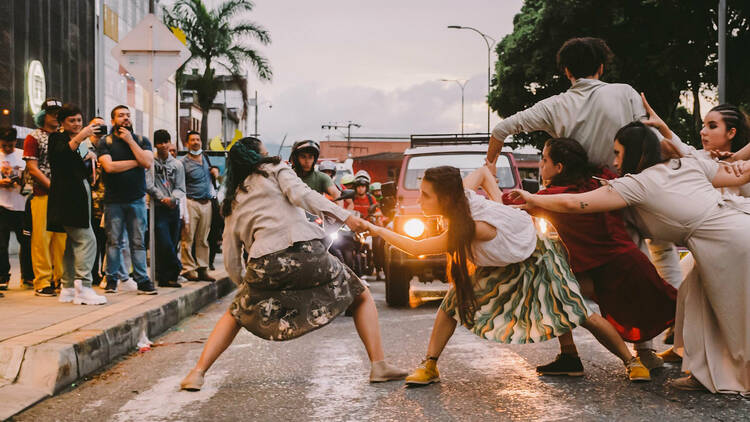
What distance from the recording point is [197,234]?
10.0 metres

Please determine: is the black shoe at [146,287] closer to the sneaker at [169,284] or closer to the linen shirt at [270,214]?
the sneaker at [169,284]

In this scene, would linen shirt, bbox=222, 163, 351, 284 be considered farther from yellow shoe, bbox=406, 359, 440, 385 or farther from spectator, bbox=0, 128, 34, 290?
spectator, bbox=0, 128, 34, 290

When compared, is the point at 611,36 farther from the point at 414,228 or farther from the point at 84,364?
the point at 84,364

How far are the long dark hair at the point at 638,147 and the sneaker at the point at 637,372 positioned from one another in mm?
1142

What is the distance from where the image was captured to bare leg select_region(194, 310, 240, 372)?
449cm

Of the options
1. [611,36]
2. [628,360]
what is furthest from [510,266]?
[611,36]

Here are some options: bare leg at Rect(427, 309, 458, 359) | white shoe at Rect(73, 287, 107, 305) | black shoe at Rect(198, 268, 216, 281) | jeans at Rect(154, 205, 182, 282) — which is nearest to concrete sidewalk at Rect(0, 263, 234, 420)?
white shoe at Rect(73, 287, 107, 305)

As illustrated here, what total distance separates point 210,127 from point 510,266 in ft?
216

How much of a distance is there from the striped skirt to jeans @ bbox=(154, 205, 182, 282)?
5293 mm

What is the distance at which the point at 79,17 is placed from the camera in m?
19.9

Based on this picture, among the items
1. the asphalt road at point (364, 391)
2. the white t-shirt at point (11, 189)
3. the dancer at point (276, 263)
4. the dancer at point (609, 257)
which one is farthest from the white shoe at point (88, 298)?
the dancer at point (609, 257)

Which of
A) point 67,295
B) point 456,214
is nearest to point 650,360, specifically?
point 456,214

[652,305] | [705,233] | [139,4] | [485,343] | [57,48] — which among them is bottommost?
[485,343]

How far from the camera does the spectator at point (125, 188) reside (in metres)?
7.79
